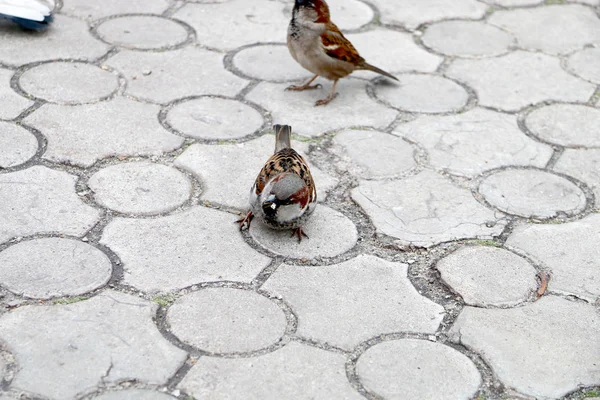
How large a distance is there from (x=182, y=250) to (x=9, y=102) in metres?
1.67

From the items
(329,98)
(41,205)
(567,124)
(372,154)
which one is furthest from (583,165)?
(41,205)

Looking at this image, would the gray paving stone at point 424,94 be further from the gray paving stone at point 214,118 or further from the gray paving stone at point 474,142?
the gray paving stone at point 214,118

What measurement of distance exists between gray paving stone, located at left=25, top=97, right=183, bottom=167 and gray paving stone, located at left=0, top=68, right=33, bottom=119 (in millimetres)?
97

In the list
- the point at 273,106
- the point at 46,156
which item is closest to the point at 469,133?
the point at 273,106

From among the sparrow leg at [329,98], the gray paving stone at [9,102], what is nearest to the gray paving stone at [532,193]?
the sparrow leg at [329,98]

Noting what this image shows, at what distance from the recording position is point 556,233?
4066mm

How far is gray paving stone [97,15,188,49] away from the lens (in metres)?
5.47

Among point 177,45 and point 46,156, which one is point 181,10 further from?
point 46,156

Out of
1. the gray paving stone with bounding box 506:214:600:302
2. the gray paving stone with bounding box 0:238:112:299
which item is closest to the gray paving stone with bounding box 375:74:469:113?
the gray paving stone with bounding box 506:214:600:302

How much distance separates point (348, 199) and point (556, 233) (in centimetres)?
103

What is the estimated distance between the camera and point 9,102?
4711 millimetres

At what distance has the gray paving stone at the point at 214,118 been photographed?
4656 mm

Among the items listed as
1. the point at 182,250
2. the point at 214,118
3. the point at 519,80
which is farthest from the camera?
the point at 519,80

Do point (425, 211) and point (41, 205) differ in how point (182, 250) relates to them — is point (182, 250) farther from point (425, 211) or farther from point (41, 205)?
point (425, 211)
